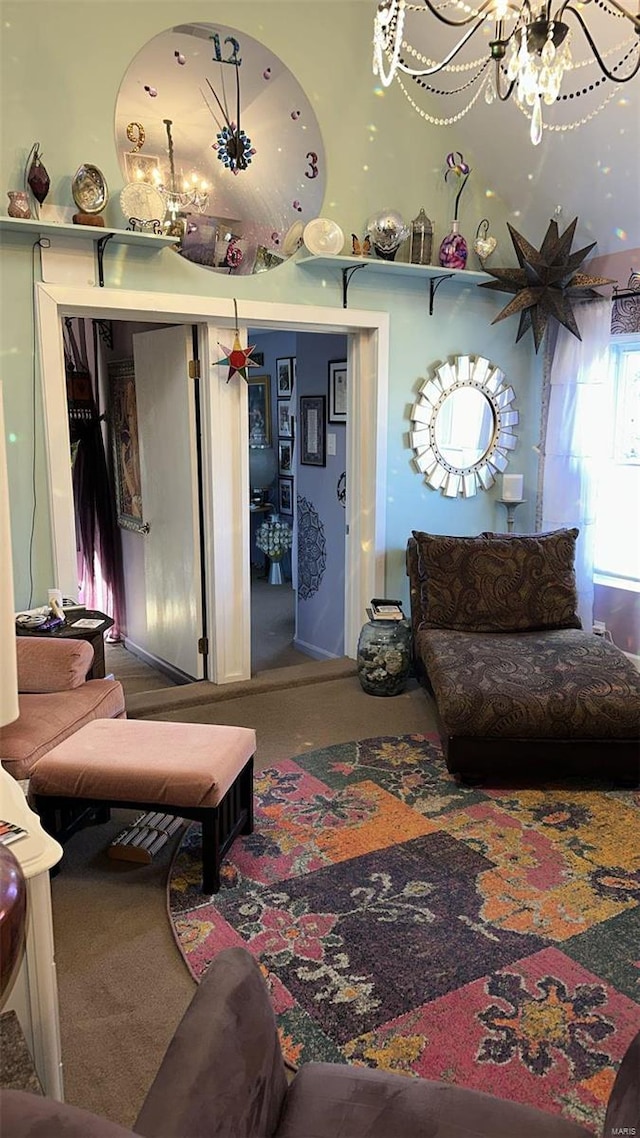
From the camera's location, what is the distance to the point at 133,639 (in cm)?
559

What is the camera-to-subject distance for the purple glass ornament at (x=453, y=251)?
455cm

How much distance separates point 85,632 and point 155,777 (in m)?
1.11

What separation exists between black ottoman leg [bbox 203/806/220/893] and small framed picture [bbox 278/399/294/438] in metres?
5.96

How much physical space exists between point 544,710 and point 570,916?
926mm

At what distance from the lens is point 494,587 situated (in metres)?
4.13

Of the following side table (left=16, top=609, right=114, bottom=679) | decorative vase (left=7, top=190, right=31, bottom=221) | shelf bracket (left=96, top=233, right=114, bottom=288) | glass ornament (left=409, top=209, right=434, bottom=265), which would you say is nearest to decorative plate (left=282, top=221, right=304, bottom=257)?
glass ornament (left=409, top=209, right=434, bottom=265)

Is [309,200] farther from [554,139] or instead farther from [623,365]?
[623,365]

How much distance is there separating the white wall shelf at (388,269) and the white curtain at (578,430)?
25.3 inches

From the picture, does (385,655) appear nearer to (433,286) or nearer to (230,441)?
(230,441)

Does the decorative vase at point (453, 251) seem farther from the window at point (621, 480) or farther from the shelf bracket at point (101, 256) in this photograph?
the shelf bracket at point (101, 256)

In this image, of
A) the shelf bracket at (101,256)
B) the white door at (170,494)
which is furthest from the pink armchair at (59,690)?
the shelf bracket at (101,256)

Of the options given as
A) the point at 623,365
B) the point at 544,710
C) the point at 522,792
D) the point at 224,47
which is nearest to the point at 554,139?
the point at 623,365

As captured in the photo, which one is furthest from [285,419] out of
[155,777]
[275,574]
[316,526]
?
[155,777]

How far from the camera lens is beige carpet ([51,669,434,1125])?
74.3 inches
